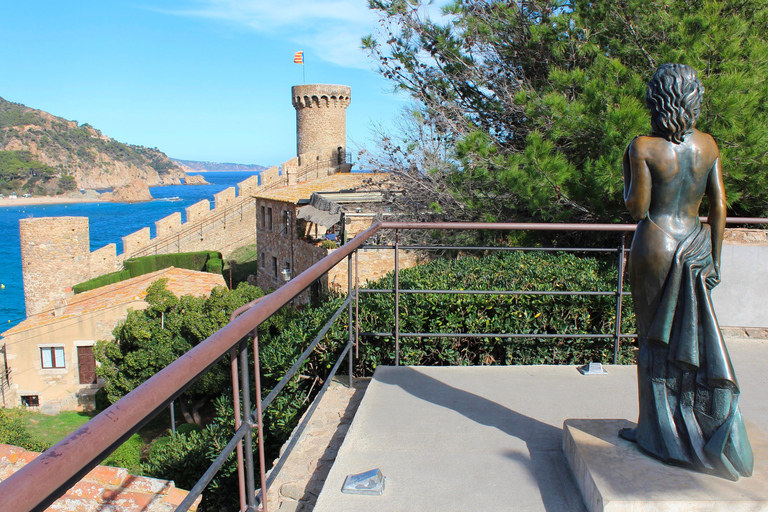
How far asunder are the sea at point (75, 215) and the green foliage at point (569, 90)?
1250 inches

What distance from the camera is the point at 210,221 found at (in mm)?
34906

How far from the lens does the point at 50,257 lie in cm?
2908

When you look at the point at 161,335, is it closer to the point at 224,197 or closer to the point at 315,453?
the point at 315,453

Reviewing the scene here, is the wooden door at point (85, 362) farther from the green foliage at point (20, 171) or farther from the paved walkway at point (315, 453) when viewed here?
the green foliage at point (20, 171)

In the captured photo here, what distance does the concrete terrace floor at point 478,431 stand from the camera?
217 cm

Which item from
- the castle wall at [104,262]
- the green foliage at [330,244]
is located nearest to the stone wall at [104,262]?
the castle wall at [104,262]

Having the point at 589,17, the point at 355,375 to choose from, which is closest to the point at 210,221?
the point at 589,17

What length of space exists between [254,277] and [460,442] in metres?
30.0

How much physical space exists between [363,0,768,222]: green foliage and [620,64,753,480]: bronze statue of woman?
4074 millimetres

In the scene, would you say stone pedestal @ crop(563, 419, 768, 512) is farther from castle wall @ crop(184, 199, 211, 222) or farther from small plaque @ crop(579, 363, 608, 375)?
castle wall @ crop(184, 199, 211, 222)

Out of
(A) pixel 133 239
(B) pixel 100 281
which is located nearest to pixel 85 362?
(B) pixel 100 281

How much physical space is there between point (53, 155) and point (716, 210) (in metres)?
146

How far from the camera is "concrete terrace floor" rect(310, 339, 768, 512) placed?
7.11 feet

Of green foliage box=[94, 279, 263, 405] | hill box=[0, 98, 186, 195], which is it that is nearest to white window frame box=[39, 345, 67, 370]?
green foliage box=[94, 279, 263, 405]
